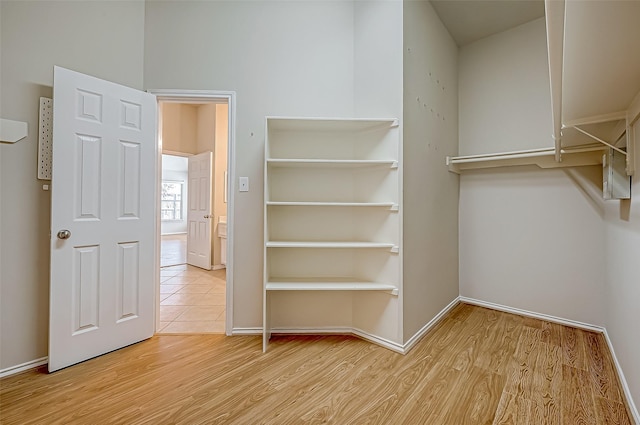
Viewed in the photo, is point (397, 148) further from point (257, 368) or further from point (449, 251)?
point (257, 368)

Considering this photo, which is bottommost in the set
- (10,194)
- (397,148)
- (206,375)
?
(206,375)

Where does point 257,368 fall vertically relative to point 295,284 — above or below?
below

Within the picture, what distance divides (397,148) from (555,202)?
1728 mm

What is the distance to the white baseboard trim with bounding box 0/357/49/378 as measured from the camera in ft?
5.85

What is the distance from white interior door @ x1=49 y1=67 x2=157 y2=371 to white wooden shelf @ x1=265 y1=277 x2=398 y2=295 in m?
1.09

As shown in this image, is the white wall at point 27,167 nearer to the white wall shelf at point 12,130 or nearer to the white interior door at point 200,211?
the white wall shelf at point 12,130

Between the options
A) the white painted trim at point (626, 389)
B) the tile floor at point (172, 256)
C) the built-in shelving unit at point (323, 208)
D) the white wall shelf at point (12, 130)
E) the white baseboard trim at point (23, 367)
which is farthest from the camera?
the tile floor at point (172, 256)

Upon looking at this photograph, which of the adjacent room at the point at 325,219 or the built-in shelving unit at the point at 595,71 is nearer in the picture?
the built-in shelving unit at the point at 595,71

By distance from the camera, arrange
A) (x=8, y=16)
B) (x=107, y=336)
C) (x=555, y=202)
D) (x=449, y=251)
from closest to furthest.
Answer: (x=8, y=16) < (x=107, y=336) < (x=555, y=202) < (x=449, y=251)

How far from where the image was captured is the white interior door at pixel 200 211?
4.89 meters

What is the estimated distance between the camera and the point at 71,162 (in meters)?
1.90

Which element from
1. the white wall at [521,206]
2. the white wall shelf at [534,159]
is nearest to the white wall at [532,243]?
the white wall at [521,206]

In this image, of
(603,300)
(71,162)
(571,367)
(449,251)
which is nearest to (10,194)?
(71,162)

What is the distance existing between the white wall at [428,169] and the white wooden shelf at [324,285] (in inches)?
7.9
